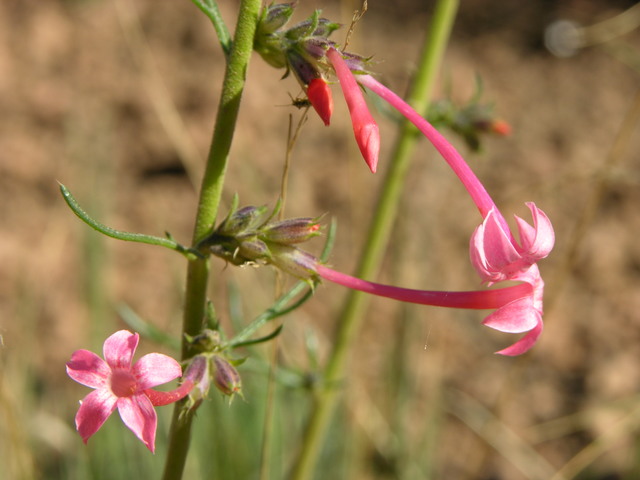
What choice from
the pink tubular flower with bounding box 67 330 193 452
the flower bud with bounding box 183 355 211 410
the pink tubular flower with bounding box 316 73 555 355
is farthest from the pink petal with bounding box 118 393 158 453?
the pink tubular flower with bounding box 316 73 555 355

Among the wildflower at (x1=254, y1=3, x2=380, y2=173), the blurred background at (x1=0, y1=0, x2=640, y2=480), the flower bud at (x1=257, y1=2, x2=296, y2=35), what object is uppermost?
the flower bud at (x1=257, y1=2, x2=296, y2=35)

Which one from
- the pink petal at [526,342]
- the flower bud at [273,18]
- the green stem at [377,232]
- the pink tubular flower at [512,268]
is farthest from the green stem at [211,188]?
the green stem at [377,232]

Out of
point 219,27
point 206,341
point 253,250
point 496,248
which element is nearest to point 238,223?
point 253,250

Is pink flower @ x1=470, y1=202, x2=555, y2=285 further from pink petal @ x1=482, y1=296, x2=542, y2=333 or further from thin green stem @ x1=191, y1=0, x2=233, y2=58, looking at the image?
thin green stem @ x1=191, y1=0, x2=233, y2=58

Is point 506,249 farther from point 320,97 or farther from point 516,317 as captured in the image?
point 320,97

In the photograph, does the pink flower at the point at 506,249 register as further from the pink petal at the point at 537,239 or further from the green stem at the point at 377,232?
the green stem at the point at 377,232

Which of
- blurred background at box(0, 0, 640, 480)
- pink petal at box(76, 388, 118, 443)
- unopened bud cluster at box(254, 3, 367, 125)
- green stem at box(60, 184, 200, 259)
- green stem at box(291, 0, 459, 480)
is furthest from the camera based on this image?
blurred background at box(0, 0, 640, 480)
